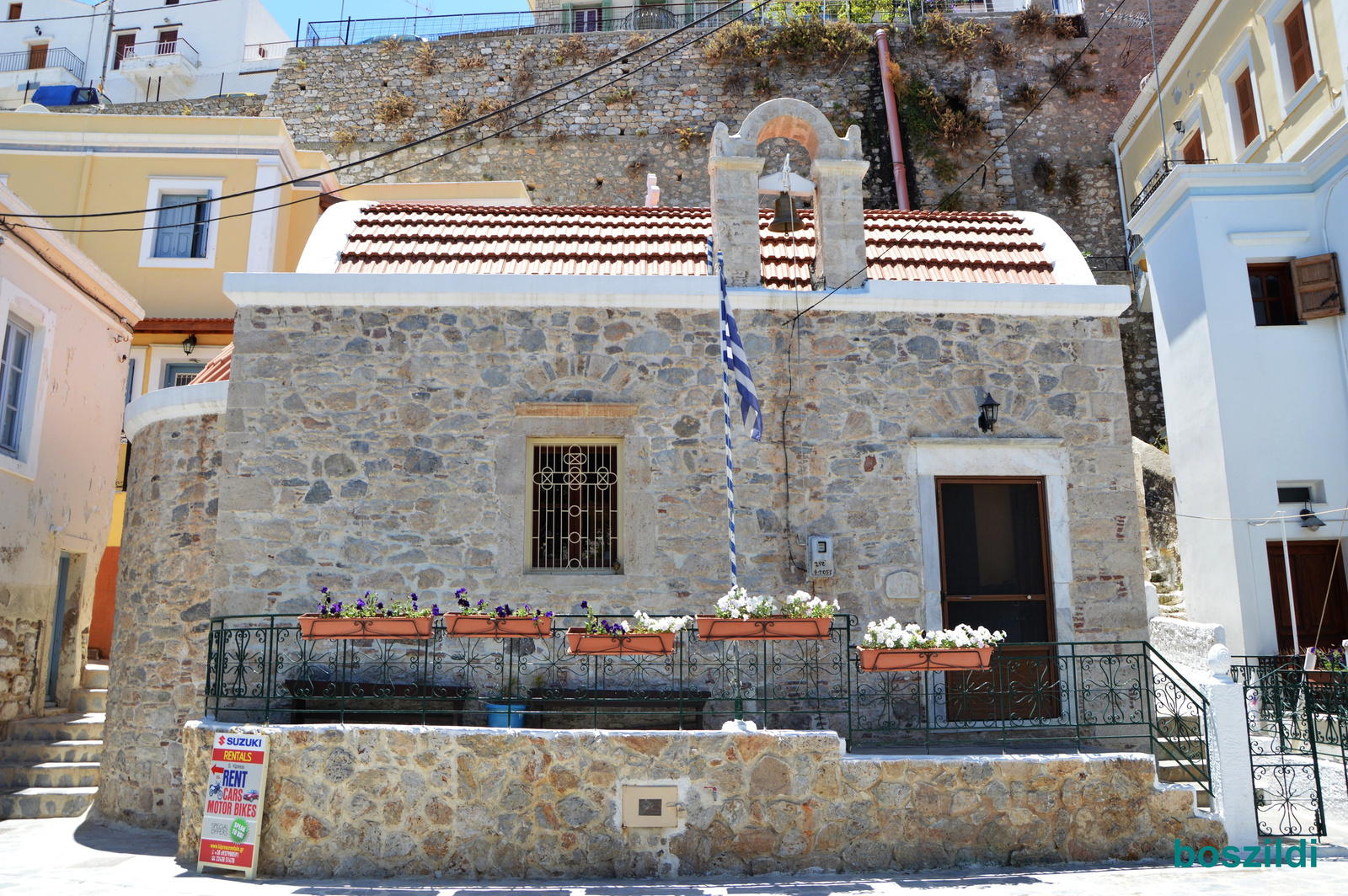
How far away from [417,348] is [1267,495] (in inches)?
421

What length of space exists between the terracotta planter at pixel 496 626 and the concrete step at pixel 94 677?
7.67m

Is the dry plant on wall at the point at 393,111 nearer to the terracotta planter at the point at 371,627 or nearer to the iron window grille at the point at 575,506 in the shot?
the iron window grille at the point at 575,506

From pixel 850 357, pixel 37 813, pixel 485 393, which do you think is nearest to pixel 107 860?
pixel 37 813

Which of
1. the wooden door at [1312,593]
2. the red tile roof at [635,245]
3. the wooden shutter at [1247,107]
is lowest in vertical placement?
the wooden door at [1312,593]

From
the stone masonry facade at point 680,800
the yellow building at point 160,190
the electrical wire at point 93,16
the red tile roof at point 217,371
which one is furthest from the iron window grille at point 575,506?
the electrical wire at point 93,16

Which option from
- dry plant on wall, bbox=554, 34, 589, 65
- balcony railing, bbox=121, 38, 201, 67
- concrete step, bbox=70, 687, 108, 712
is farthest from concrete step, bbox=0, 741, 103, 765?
balcony railing, bbox=121, 38, 201, 67

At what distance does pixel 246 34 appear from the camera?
109 feet

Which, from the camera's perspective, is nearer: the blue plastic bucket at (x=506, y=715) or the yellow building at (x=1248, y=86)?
the blue plastic bucket at (x=506, y=715)

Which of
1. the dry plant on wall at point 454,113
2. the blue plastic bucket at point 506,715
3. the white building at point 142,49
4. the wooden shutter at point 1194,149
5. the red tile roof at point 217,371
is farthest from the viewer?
the white building at point 142,49

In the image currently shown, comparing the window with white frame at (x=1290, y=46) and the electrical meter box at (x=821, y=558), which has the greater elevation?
the window with white frame at (x=1290, y=46)

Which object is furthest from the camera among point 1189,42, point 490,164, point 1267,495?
point 490,164

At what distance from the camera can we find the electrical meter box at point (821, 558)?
785 centimetres

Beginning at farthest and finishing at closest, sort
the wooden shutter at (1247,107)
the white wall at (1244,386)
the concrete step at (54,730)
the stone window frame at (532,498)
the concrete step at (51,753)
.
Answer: the wooden shutter at (1247,107), the white wall at (1244,386), the concrete step at (54,730), the concrete step at (51,753), the stone window frame at (532,498)

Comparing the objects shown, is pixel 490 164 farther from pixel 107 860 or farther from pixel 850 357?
pixel 107 860
